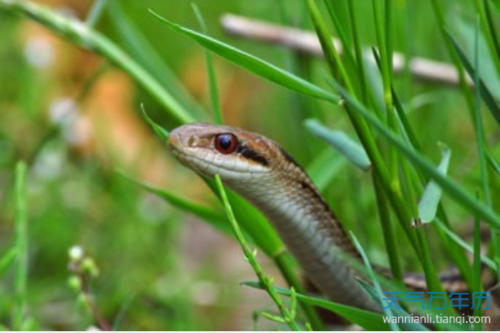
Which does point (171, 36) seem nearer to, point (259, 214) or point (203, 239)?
point (203, 239)

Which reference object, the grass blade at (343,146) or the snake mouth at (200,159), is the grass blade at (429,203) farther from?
the snake mouth at (200,159)

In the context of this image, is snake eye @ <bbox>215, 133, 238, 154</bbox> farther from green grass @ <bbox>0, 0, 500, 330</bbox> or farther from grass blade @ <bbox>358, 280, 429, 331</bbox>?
grass blade @ <bbox>358, 280, 429, 331</bbox>

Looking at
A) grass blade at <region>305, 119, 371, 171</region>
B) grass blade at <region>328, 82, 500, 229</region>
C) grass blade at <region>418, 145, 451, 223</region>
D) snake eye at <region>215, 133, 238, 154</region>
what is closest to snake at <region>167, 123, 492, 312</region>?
snake eye at <region>215, 133, 238, 154</region>

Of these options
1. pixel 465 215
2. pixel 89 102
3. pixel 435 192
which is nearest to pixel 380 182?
pixel 435 192

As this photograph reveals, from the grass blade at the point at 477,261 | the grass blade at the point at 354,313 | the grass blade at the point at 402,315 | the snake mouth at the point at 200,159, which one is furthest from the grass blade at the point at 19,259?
the grass blade at the point at 477,261

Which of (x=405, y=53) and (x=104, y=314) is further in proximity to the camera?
(x=104, y=314)

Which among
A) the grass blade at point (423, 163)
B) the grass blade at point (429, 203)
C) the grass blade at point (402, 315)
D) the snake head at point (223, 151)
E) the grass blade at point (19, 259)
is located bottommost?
the grass blade at point (19, 259)
